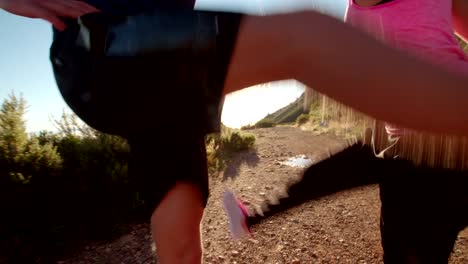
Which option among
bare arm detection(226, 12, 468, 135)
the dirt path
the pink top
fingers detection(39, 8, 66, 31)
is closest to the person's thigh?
fingers detection(39, 8, 66, 31)

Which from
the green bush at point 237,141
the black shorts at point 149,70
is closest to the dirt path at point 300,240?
the black shorts at point 149,70

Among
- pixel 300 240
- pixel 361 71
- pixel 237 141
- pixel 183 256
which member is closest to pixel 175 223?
pixel 183 256

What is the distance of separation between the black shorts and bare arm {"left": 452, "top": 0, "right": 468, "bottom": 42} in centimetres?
99

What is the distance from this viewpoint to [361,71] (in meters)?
0.49

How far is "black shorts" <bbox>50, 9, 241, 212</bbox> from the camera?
22.4 inches

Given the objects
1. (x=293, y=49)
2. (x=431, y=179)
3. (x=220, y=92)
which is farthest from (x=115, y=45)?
(x=431, y=179)

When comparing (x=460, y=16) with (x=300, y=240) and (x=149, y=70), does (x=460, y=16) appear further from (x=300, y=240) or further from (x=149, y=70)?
(x=300, y=240)

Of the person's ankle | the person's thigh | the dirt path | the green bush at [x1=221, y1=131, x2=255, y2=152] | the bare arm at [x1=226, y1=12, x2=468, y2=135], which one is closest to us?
the bare arm at [x1=226, y1=12, x2=468, y2=135]

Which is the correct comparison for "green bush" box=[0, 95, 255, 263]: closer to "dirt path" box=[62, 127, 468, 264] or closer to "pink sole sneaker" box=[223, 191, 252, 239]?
"dirt path" box=[62, 127, 468, 264]

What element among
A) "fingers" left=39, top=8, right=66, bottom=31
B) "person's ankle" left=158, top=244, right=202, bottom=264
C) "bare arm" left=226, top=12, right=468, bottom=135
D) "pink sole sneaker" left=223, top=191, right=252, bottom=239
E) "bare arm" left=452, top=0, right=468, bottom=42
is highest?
"bare arm" left=452, top=0, right=468, bottom=42

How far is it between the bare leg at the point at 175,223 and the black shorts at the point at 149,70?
345 millimetres

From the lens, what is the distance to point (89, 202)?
362 cm

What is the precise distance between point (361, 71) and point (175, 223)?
29.0 inches

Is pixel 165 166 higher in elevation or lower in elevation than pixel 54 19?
lower
